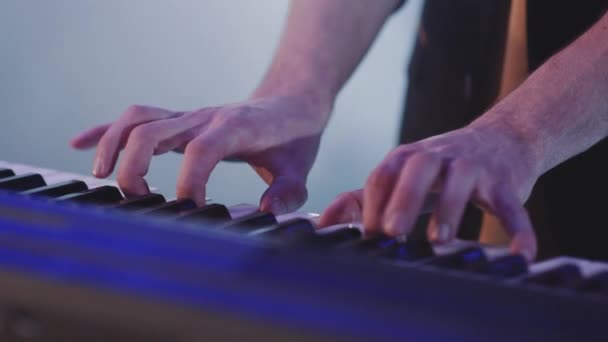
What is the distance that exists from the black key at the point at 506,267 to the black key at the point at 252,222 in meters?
0.20

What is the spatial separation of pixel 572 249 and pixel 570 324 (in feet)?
3.38

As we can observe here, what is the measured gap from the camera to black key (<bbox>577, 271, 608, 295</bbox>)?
0.61 m

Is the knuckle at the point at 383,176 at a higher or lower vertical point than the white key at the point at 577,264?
higher

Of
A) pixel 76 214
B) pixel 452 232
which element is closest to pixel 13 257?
pixel 76 214

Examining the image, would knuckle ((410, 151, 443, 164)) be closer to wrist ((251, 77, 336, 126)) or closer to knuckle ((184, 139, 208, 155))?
knuckle ((184, 139, 208, 155))

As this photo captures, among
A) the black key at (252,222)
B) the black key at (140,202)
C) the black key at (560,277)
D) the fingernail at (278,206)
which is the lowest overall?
the fingernail at (278,206)

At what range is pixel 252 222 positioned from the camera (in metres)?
0.78

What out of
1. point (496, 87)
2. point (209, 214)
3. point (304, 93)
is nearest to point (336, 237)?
point (209, 214)

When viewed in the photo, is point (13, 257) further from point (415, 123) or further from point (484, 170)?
point (415, 123)

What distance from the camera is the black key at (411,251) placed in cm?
69

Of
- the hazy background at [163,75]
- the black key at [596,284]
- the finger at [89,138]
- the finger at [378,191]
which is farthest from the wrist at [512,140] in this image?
the hazy background at [163,75]

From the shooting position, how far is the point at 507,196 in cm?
79

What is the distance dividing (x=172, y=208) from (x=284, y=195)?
0.64 ft

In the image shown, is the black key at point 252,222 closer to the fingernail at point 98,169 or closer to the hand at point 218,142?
the hand at point 218,142
